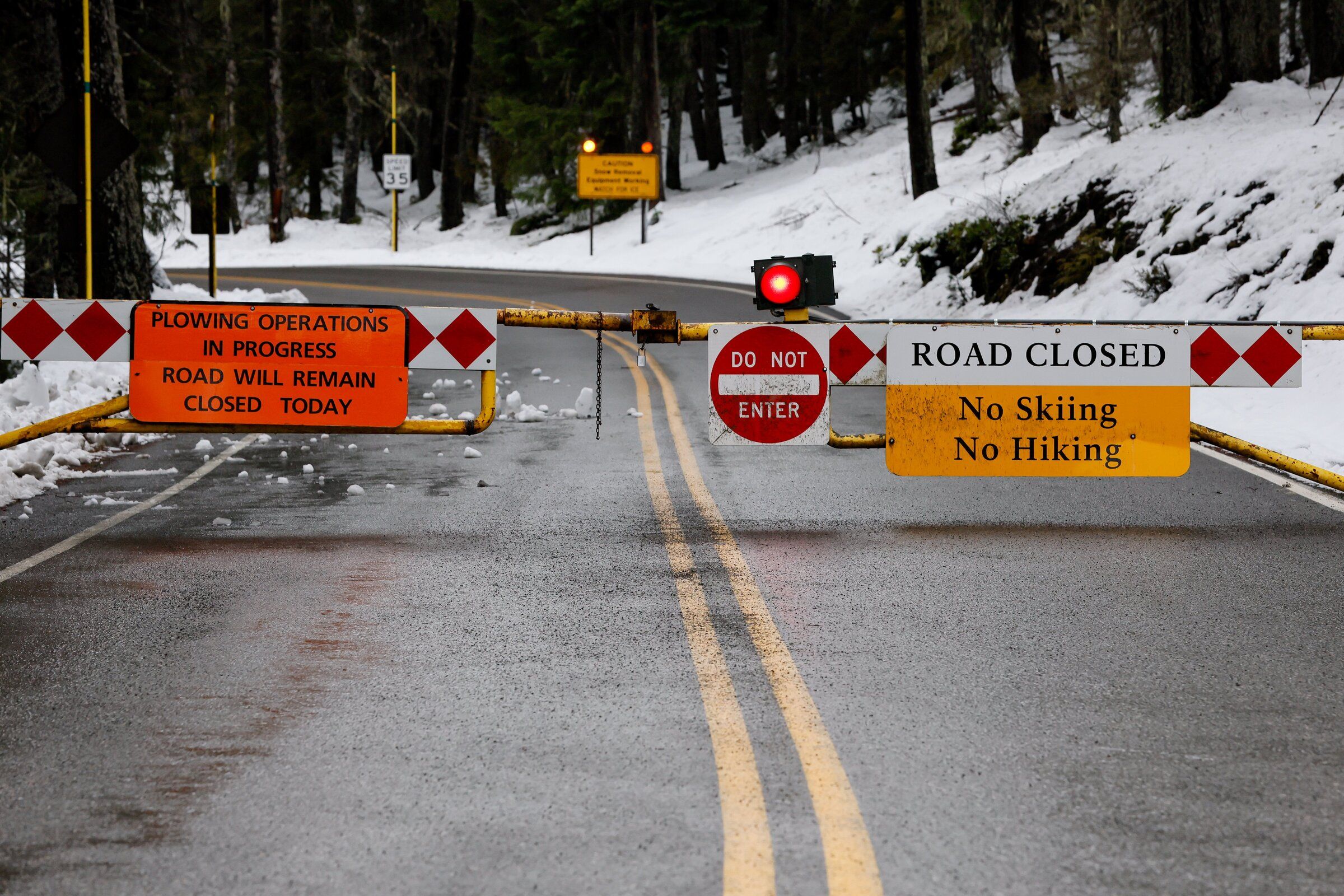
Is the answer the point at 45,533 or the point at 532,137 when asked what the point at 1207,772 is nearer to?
the point at 45,533

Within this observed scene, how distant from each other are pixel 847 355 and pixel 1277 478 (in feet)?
11.9

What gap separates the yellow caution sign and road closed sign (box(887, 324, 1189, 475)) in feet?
117

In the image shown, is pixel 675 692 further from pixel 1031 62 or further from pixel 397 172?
pixel 397 172

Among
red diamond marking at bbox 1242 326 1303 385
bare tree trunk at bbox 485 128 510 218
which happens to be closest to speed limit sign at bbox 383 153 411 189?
bare tree trunk at bbox 485 128 510 218

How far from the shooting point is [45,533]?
9008mm

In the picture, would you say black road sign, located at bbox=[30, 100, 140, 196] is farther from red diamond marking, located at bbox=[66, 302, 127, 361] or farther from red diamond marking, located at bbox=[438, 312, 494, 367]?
red diamond marking, located at bbox=[438, 312, 494, 367]

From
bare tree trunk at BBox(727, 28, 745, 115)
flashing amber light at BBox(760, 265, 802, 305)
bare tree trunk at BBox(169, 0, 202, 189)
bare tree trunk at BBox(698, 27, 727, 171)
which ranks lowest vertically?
flashing amber light at BBox(760, 265, 802, 305)

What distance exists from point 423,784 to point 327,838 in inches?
18.2

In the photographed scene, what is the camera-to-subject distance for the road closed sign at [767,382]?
9773mm

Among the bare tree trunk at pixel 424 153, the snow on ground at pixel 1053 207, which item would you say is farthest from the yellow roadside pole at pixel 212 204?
the bare tree trunk at pixel 424 153

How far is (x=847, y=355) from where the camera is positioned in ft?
32.1

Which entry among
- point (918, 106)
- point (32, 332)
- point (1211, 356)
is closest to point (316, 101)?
point (918, 106)

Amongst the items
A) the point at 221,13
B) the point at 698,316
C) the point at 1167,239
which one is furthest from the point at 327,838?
the point at 221,13

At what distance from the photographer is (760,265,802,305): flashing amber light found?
9570mm
